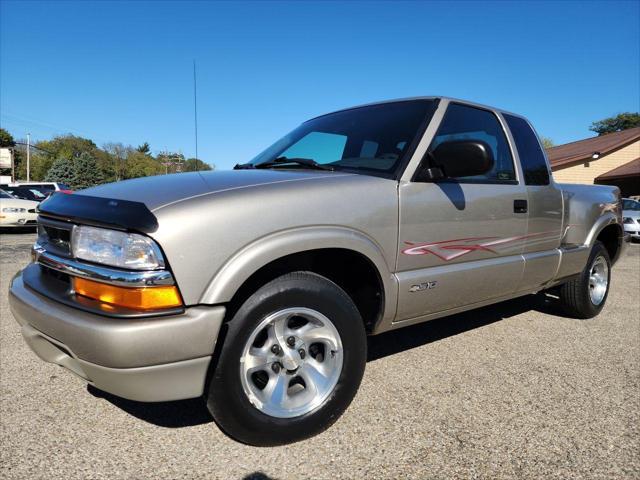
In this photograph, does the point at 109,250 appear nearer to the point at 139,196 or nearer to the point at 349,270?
the point at 139,196

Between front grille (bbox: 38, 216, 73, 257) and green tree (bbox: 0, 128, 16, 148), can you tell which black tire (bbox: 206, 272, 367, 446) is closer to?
front grille (bbox: 38, 216, 73, 257)

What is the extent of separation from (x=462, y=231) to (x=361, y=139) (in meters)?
0.91

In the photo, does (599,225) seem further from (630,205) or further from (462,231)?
(630,205)

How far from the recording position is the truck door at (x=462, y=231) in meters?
2.54

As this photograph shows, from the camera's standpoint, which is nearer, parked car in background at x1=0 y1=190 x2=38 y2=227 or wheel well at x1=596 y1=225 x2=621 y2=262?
wheel well at x1=596 y1=225 x2=621 y2=262

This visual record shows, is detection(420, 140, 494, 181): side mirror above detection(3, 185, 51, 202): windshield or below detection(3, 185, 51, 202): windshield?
above


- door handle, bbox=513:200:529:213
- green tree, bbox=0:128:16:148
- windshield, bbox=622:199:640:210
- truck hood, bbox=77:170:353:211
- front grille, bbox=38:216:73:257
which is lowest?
windshield, bbox=622:199:640:210

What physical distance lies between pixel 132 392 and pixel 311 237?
101 centimetres

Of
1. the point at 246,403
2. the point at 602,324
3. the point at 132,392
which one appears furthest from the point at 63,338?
the point at 602,324

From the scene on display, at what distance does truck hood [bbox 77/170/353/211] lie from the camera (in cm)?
196

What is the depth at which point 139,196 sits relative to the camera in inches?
79.4

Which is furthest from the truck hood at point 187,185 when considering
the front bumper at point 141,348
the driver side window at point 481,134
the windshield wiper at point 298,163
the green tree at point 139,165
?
the green tree at point 139,165

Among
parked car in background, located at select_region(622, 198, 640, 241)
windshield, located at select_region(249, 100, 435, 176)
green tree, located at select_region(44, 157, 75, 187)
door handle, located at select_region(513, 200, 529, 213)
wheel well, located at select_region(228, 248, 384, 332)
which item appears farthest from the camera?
green tree, located at select_region(44, 157, 75, 187)

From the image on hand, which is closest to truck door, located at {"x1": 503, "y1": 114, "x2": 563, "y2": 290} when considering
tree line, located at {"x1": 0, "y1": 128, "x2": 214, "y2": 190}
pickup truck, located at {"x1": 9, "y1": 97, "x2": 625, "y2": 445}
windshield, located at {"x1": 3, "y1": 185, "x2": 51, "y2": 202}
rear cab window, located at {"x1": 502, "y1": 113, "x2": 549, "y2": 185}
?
rear cab window, located at {"x1": 502, "y1": 113, "x2": 549, "y2": 185}
